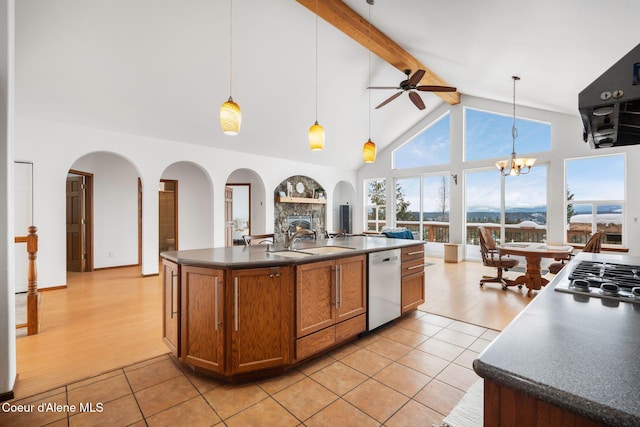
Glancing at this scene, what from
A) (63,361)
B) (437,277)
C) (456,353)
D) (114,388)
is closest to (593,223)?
(437,277)

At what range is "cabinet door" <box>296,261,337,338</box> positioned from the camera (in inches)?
83.8

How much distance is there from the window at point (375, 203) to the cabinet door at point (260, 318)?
6981mm

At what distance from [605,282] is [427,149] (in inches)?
280

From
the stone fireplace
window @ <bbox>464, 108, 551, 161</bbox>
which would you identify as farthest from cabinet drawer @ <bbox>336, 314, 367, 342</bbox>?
window @ <bbox>464, 108, 551, 161</bbox>

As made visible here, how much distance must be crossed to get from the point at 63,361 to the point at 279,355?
5.88 ft

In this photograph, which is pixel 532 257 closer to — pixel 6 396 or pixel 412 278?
pixel 412 278

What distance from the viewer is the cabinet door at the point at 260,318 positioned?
6.33ft

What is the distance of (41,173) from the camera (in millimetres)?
4082

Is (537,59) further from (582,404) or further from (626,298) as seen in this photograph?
(582,404)

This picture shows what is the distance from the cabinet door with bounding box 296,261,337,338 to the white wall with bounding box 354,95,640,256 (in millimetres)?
5676

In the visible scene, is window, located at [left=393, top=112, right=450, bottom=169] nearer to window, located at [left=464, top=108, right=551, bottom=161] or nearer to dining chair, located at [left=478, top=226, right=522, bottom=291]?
window, located at [left=464, top=108, right=551, bottom=161]

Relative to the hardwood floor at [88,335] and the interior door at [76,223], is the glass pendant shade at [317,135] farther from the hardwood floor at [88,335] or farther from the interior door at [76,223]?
the interior door at [76,223]

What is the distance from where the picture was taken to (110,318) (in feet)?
10.5

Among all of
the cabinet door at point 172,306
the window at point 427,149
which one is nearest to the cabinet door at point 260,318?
the cabinet door at point 172,306
